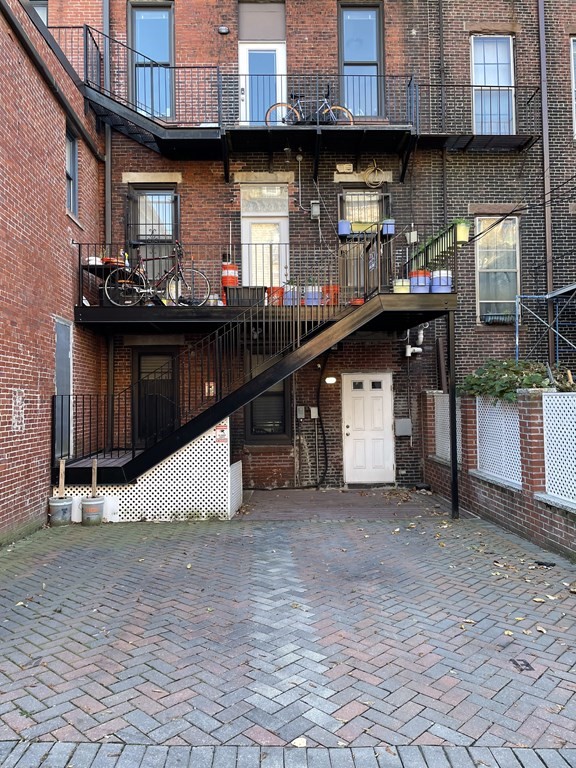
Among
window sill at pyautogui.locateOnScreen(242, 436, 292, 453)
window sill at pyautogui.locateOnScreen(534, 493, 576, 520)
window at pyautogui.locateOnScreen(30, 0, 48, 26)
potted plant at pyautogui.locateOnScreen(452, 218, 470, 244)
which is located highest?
window at pyautogui.locateOnScreen(30, 0, 48, 26)

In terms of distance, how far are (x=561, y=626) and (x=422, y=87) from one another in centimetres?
978

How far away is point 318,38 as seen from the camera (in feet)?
32.0

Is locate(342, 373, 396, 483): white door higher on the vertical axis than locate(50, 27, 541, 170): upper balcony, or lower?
lower

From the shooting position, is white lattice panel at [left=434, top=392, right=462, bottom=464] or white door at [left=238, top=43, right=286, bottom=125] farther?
white door at [left=238, top=43, right=286, bottom=125]

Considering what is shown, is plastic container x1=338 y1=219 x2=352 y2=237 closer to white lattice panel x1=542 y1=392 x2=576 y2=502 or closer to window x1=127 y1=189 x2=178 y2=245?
window x1=127 y1=189 x2=178 y2=245

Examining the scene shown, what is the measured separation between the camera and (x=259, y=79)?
973 cm

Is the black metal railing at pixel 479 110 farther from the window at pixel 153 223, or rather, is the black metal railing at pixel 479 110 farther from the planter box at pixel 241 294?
the window at pixel 153 223

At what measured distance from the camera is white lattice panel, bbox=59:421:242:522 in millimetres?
7254

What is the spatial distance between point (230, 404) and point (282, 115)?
6.04 m

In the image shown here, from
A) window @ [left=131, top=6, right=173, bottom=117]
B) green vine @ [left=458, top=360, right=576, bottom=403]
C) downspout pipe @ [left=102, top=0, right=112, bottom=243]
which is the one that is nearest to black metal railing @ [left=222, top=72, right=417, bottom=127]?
window @ [left=131, top=6, right=173, bottom=117]

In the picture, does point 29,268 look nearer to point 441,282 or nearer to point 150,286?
point 150,286

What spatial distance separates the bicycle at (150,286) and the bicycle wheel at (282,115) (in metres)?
3.04

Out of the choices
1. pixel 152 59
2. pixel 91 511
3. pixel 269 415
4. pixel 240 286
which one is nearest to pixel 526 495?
pixel 269 415

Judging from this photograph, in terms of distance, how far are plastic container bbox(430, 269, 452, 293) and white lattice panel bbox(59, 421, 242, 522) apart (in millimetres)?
3688
